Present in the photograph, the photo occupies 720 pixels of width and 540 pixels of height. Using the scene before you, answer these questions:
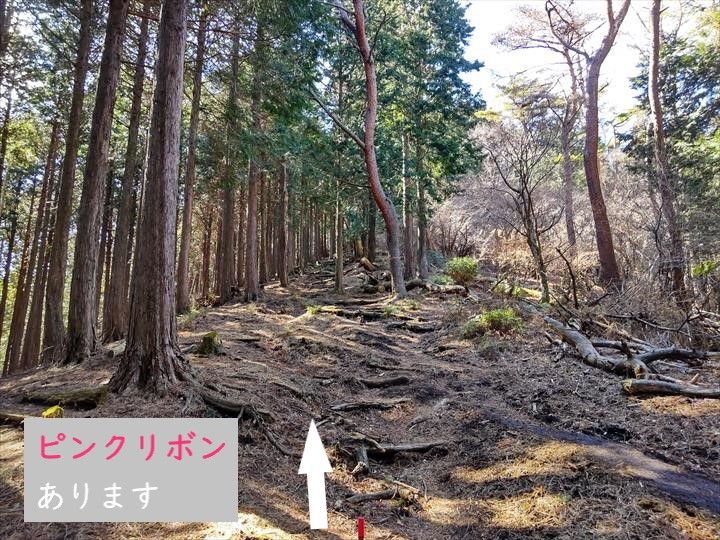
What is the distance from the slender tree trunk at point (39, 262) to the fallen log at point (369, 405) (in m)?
13.7

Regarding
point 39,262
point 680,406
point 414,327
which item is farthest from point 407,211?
point 39,262

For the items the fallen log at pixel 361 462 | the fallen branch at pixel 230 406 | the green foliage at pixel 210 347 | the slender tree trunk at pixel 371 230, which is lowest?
the fallen log at pixel 361 462

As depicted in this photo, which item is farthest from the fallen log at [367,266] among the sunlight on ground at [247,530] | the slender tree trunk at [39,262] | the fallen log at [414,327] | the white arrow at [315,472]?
the white arrow at [315,472]

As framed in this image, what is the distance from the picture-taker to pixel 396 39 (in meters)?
15.0

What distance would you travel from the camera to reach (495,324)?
812 cm

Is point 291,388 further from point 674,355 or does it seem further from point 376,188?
point 376,188

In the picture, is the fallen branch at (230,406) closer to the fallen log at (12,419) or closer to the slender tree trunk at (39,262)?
the fallen log at (12,419)

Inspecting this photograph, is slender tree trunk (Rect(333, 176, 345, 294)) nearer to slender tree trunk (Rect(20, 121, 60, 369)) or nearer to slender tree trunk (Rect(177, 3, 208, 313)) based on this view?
slender tree trunk (Rect(177, 3, 208, 313))

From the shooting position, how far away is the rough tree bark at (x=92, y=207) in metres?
6.85

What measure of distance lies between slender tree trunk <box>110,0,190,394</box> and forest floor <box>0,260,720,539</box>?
35cm

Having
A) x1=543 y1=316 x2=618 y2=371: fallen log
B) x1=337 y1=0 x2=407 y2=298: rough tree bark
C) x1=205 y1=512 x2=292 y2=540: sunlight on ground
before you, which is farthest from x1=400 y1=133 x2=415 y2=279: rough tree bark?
x1=205 y1=512 x2=292 y2=540: sunlight on ground

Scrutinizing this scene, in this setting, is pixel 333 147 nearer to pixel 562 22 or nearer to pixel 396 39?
pixel 396 39

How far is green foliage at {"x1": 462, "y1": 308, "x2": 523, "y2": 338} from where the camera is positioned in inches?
A: 313

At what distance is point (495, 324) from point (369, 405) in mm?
3686
